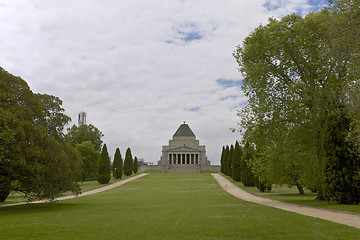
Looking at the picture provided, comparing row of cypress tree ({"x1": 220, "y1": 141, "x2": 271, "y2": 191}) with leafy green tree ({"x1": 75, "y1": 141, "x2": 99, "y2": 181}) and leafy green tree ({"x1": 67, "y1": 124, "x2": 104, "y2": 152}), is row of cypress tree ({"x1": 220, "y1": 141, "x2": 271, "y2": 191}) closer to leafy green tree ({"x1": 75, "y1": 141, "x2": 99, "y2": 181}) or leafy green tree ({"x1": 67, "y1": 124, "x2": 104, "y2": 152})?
leafy green tree ({"x1": 75, "y1": 141, "x2": 99, "y2": 181})

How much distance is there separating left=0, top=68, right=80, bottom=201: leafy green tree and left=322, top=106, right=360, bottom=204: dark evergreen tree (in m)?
18.0

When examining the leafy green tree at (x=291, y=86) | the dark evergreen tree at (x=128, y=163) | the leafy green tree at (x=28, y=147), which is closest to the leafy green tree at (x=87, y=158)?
the dark evergreen tree at (x=128, y=163)

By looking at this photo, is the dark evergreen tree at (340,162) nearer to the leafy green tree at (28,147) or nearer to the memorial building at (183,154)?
the leafy green tree at (28,147)

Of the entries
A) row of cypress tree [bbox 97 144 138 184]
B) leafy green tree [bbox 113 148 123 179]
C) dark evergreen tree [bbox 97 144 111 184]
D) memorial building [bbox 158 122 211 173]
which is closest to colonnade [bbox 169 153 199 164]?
memorial building [bbox 158 122 211 173]

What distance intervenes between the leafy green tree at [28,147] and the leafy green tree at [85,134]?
216ft

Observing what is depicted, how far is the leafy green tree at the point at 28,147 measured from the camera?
1911cm

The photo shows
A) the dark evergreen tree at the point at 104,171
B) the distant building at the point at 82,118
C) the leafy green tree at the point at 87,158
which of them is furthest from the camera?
the distant building at the point at 82,118

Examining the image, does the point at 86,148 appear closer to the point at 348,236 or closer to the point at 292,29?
the point at 292,29

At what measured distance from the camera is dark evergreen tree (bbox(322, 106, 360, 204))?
21156 mm

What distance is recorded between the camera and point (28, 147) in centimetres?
1989

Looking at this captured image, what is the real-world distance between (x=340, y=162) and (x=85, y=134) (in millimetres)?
76069

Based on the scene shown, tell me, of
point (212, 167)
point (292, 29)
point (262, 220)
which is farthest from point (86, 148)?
point (262, 220)

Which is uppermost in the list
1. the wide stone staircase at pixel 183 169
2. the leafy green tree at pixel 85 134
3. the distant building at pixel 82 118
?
the distant building at pixel 82 118

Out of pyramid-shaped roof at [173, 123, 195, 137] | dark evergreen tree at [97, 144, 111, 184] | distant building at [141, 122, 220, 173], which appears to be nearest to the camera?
dark evergreen tree at [97, 144, 111, 184]
